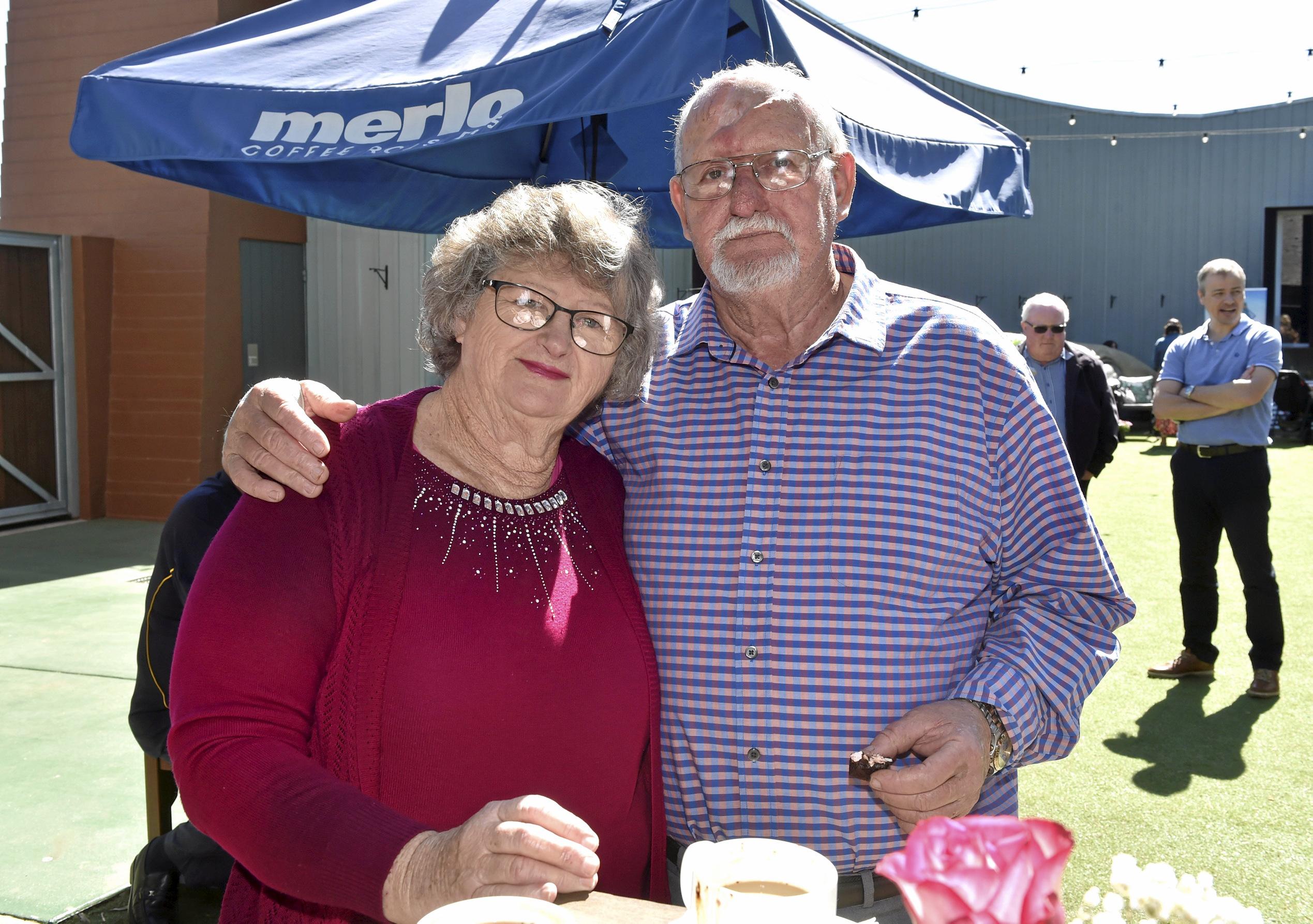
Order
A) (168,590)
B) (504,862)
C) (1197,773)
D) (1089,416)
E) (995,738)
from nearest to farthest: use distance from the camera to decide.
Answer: (504,862) < (995,738) < (168,590) < (1197,773) < (1089,416)

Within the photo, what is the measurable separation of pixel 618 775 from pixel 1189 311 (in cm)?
2764

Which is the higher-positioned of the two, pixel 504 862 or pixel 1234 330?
pixel 1234 330

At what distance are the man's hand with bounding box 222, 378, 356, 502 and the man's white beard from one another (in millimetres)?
774

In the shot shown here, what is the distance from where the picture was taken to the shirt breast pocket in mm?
1887

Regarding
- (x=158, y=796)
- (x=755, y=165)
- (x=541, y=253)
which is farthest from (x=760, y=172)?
A: (x=158, y=796)

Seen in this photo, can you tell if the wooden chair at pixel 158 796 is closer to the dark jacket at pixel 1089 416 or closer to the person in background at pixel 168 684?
the person in background at pixel 168 684

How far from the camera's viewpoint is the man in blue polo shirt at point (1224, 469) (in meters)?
5.63

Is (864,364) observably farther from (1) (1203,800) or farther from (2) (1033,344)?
(2) (1033,344)

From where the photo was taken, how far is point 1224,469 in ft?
18.9

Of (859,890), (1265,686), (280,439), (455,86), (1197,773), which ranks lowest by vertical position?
(1197,773)

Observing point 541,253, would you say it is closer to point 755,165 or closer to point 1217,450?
point 755,165

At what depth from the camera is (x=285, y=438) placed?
1.58 m

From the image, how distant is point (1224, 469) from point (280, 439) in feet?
18.2

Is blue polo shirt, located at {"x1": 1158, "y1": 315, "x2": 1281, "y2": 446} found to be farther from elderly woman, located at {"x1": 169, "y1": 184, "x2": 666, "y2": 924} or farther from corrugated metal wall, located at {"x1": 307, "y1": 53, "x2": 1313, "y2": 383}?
corrugated metal wall, located at {"x1": 307, "y1": 53, "x2": 1313, "y2": 383}
